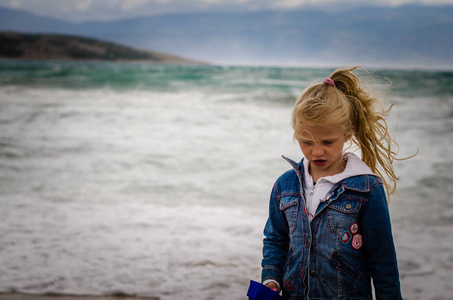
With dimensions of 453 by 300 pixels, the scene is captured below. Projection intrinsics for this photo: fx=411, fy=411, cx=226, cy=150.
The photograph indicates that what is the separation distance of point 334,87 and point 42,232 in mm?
3530

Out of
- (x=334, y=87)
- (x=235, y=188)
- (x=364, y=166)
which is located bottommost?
(x=235, y=188)

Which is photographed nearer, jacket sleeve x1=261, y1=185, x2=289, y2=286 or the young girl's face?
the young girl's face

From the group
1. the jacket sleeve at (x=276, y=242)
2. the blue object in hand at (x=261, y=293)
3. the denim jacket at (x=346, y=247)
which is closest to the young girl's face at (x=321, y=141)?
the denim jacket at (x=346, y=247)

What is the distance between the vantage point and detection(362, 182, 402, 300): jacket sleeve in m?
1.38

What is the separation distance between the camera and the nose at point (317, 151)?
4.75 ft

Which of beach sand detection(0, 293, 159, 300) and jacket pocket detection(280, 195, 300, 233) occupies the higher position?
jacket pocket detection(280, 195, 300, 233)

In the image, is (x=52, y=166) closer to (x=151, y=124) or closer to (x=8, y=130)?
(x=8, y=130)

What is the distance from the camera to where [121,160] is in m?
7.57

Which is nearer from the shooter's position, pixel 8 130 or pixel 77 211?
pixel 77 211

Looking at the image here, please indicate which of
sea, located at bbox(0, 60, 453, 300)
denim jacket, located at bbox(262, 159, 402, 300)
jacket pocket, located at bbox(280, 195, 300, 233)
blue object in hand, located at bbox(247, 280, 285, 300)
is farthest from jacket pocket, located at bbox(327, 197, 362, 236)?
sea, located at bbox(0, 60, 453, 300)

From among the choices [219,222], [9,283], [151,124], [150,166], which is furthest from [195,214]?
[151,124]

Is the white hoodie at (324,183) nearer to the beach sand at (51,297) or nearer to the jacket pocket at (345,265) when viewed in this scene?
the jacket pocket at (345,265)

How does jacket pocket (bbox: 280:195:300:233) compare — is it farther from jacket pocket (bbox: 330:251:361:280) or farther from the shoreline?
the shoreline

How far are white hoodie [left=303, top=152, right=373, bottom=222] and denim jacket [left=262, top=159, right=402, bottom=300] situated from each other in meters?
0.02
